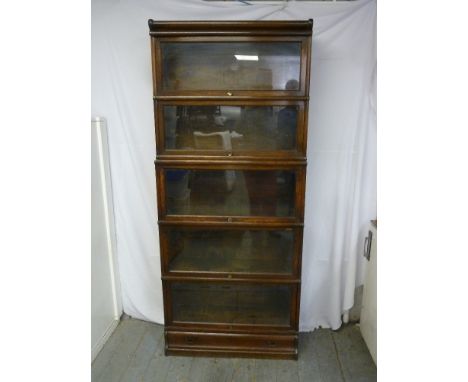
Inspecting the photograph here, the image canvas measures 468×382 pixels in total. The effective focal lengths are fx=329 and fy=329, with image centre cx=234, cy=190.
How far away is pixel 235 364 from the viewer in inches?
70.7

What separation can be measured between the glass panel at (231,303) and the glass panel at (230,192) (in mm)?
436

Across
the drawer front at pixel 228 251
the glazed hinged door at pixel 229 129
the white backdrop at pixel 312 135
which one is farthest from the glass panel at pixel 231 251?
the glazed hinged door at pixel 229 129

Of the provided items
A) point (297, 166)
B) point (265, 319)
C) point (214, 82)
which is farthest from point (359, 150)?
point (265, 319)

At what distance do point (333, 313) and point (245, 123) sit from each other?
1.30m

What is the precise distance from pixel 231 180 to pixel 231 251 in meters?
0.40

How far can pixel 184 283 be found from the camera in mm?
1835

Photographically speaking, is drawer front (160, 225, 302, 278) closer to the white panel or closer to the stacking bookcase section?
the stacking bookcase section

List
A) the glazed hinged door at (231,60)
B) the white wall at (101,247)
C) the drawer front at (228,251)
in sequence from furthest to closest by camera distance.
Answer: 1. the white wall at (101,247)
2. the drawer front at (228,251)
3. the glazed hinged door at (231,60)

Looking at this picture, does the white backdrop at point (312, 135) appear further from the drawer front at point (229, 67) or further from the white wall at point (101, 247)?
the drawer front at point (229, 67)

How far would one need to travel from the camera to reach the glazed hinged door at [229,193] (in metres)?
1.66

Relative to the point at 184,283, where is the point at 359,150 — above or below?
above

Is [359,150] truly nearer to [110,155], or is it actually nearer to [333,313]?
[333,313]

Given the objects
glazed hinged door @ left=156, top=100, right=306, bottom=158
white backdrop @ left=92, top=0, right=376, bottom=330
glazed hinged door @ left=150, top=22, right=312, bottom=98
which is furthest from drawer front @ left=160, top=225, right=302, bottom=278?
glazed hinged door @ left=150, top=22, right=312, bottom=98

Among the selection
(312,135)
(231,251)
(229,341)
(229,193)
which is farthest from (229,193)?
(229,341)
